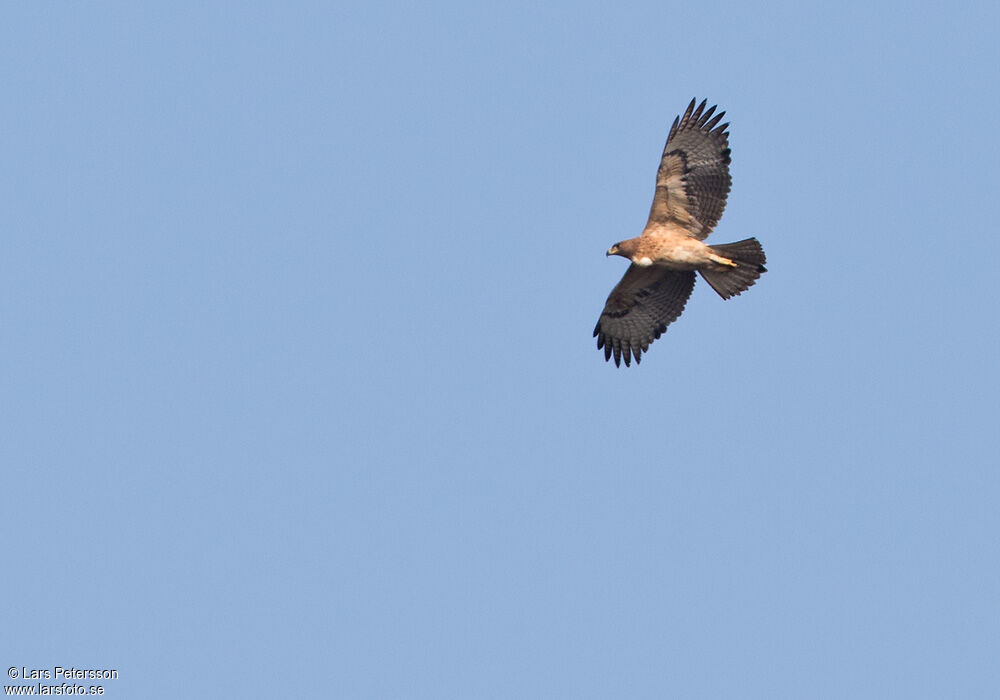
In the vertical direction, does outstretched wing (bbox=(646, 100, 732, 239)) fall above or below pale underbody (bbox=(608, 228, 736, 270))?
above

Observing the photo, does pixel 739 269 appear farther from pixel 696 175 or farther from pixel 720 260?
pixel 696 175

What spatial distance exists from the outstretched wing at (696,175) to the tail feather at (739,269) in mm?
597

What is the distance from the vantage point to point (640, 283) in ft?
72.9

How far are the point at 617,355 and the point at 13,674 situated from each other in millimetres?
10128

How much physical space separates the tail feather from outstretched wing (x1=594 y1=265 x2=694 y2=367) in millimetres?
1112

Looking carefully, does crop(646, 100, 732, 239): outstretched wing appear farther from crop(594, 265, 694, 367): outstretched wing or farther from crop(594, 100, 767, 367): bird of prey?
crop(594, 265, 694, 367): outstretched wing

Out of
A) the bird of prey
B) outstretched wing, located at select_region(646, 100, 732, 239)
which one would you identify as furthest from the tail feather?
outstretched wing, located at select_region(646, 100, 732, 239)

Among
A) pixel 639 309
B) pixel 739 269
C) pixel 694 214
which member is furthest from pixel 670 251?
pixel 639 309

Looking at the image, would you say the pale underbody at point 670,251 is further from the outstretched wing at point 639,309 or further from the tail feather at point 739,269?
the outstretched wing at point 639,309

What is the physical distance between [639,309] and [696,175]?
8.27ft

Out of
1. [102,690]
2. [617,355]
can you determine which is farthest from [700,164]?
[102,690]

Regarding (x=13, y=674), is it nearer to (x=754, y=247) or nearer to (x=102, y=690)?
(x=102, y=690)

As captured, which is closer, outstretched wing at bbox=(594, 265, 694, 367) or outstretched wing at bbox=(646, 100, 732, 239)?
outstretched wing at bbox=(646, 100, 732, 239)

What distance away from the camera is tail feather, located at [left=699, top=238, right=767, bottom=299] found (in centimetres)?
2052
